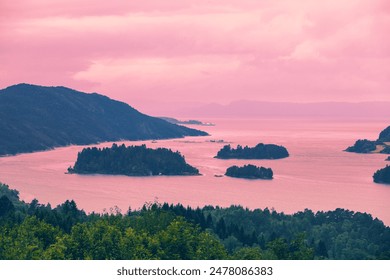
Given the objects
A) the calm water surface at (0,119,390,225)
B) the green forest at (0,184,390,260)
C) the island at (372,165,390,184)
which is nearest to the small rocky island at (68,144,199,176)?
the calm water surface at (0,119,390,225)

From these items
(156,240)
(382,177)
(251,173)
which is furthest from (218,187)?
(156,240)

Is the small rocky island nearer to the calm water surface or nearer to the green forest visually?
the calm water surface

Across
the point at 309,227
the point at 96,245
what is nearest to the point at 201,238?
the point at 96,245

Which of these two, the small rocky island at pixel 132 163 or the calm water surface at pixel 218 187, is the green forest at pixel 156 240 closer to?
the calm water surface at pixel 218 187

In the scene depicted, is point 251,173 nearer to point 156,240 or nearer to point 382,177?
point 382,177

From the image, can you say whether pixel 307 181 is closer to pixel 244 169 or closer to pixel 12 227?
pixel 244 169
